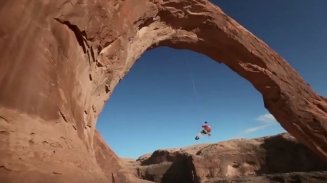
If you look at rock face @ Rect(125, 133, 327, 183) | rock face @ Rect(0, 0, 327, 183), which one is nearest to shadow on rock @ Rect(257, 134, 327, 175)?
rock face @ Rect(125, 133, 327, 183)

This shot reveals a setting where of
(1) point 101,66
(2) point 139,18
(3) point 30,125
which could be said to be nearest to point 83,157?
(3) point 30,125

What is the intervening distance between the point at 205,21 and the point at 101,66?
4134 millimetres

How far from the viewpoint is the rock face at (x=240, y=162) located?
15.8 m

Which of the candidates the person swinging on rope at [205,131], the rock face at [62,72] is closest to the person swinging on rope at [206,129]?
the person swinging on rope at [205,131]

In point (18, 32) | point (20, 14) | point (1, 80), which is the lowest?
point (1, 80)

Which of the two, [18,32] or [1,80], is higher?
[18,32]

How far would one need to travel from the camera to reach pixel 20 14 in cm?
191

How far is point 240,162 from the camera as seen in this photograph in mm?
17406

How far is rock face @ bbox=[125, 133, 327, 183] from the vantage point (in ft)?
51.9

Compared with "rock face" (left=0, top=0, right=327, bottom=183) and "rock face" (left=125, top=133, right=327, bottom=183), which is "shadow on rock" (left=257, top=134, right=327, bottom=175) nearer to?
"rock face" (left=125, top=133, right=327, bottom=183)

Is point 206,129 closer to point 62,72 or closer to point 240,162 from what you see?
point 240,162

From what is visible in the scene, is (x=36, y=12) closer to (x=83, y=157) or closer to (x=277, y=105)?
(x=83, y=157)

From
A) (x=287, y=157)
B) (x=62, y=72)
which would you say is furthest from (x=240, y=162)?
(x=62, y=72)

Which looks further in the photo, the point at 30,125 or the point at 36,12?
the point at 36,12
